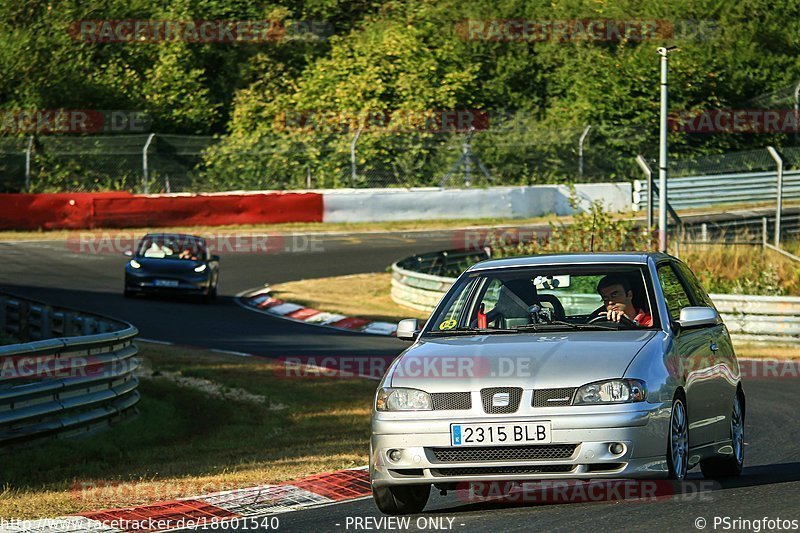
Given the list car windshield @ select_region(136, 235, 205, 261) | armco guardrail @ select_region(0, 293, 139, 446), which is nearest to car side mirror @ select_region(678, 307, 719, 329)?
armco guardrail @ select_region(0, 293, 139, 446)

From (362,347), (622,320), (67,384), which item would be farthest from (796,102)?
(622,320)

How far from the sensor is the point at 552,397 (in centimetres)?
757

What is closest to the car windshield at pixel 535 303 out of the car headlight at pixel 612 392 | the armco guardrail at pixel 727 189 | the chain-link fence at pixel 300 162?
the car headlight at pixel 612 392

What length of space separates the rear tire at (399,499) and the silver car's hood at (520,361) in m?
0.63

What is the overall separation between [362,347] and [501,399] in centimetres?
1400

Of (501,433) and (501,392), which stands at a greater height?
(501,392)

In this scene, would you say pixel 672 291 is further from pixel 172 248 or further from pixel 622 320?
pixel 172 248

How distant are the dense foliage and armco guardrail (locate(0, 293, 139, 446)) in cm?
2853

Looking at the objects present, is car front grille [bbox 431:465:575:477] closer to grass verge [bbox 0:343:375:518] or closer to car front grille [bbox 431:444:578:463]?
car front grille [bbox 431:444:578:463]

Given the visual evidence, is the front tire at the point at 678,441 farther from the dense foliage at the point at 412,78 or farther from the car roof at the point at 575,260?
the dense foliage at the point at 412,78

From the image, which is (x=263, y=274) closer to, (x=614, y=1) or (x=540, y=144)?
(x=540, y=144)

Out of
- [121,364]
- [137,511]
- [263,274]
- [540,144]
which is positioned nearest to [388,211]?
[540,144]

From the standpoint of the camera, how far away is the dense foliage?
147 ft

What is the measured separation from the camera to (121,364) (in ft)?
47.6
